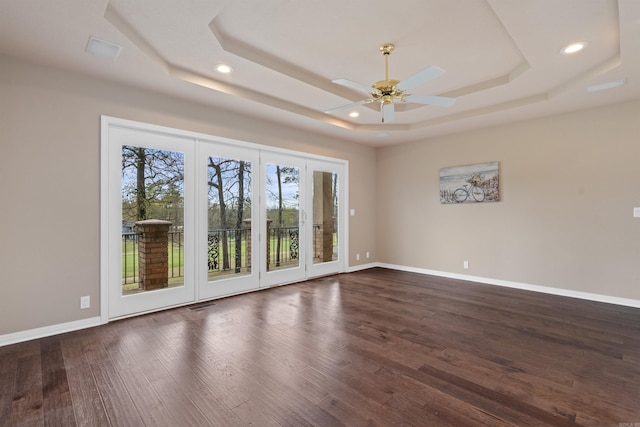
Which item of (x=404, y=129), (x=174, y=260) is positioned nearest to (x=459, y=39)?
(x=404, y=129)

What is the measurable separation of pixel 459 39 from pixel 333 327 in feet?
10.3

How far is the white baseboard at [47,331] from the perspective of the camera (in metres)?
2.77

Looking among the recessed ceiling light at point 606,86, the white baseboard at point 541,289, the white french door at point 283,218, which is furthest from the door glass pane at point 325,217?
the recessed ceiling light at point 606,86

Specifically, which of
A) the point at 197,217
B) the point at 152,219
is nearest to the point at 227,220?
the point at 197,217

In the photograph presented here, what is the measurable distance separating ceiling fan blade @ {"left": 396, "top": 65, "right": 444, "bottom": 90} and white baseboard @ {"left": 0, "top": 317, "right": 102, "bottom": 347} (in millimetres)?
3925

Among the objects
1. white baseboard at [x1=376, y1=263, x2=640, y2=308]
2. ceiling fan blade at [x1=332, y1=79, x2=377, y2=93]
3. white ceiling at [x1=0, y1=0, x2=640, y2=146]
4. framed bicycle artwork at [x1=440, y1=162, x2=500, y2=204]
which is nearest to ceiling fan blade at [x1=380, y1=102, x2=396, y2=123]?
ceiling fan blade at [x1=332, y1=79, x2=377, y2=93]

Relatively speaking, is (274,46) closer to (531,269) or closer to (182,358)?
(182,358)

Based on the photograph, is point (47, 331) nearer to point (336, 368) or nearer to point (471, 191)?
point (336, 368)

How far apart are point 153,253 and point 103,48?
2.23 metres

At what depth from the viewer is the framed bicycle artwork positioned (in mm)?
5098

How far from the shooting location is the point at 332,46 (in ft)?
9.91

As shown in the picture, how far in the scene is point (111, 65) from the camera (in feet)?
9.77

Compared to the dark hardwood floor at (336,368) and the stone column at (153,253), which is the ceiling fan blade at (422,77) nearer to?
the dark hardwood floor at (336,368)

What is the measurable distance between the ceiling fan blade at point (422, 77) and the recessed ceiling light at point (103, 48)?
99.9 inches
